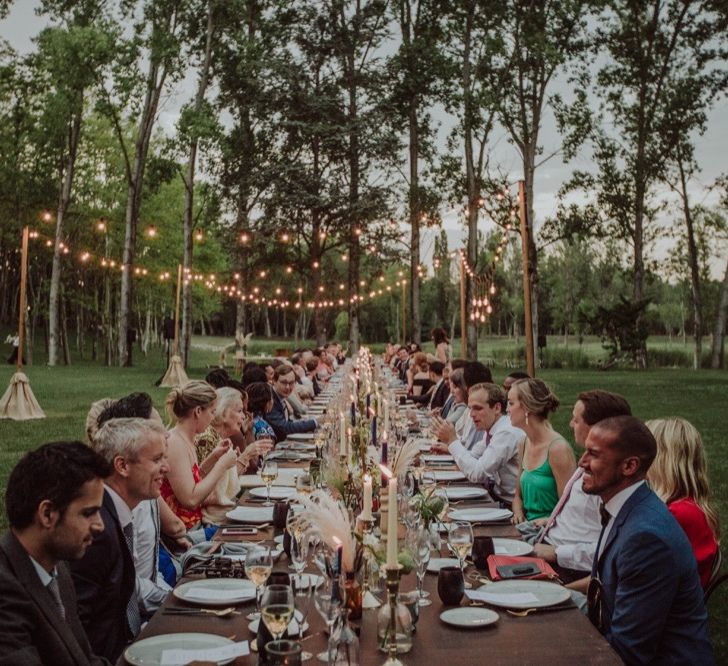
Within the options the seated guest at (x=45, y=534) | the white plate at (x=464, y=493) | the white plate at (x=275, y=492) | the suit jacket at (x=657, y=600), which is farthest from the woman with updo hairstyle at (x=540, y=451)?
the seated guest at (x=45, y=534)

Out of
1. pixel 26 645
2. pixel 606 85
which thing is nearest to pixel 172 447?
pixel 26 645

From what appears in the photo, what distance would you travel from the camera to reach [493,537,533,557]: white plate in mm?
3478

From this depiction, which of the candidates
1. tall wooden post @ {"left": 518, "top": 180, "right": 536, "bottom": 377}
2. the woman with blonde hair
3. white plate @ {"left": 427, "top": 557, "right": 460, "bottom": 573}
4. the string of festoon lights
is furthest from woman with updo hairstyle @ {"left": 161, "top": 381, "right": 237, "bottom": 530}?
the string of festoon lights

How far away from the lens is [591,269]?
52.8m

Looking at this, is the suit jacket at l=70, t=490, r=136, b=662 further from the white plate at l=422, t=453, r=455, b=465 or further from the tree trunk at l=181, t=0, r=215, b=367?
the tree trunk at l=181, t=0, r=215, b=367

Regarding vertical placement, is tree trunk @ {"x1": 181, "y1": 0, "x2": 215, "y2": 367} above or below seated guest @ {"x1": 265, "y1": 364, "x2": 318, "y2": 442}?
above

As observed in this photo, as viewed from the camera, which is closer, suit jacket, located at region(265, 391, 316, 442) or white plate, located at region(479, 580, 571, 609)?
white plate, located at region(479, 580, 571, 609)

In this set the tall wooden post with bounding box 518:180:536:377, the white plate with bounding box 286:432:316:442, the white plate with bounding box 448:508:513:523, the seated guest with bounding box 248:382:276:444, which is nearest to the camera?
the white plate with bounding box 448:508:513:523

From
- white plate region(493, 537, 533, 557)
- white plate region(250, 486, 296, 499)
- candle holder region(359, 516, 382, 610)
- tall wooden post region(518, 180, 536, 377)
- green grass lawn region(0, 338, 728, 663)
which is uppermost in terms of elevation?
tall wooden post region(518, 180, 536, 377)

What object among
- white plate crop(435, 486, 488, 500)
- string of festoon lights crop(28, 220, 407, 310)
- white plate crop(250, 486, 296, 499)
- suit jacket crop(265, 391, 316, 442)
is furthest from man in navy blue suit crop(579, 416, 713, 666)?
string of festoon lights crop(28, 220, 407, 310)

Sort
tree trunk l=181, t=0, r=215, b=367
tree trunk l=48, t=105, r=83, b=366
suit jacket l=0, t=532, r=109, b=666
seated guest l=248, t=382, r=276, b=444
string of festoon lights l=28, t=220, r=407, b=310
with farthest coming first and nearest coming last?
string of festoon lights l=28, t=220, r=407, b=310
tree trunk l=48, t=105, r=83, b=366
tree trunk l=181, t=0, r=215, b=367
seated guest l=248, t=382, r=276, b=444
suit jacket l=0, t=532, r=109, b=666

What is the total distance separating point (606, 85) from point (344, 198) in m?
10.2

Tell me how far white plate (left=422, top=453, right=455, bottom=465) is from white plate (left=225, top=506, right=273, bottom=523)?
6.79ft

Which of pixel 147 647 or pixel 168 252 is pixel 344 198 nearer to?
pixel 168 252
